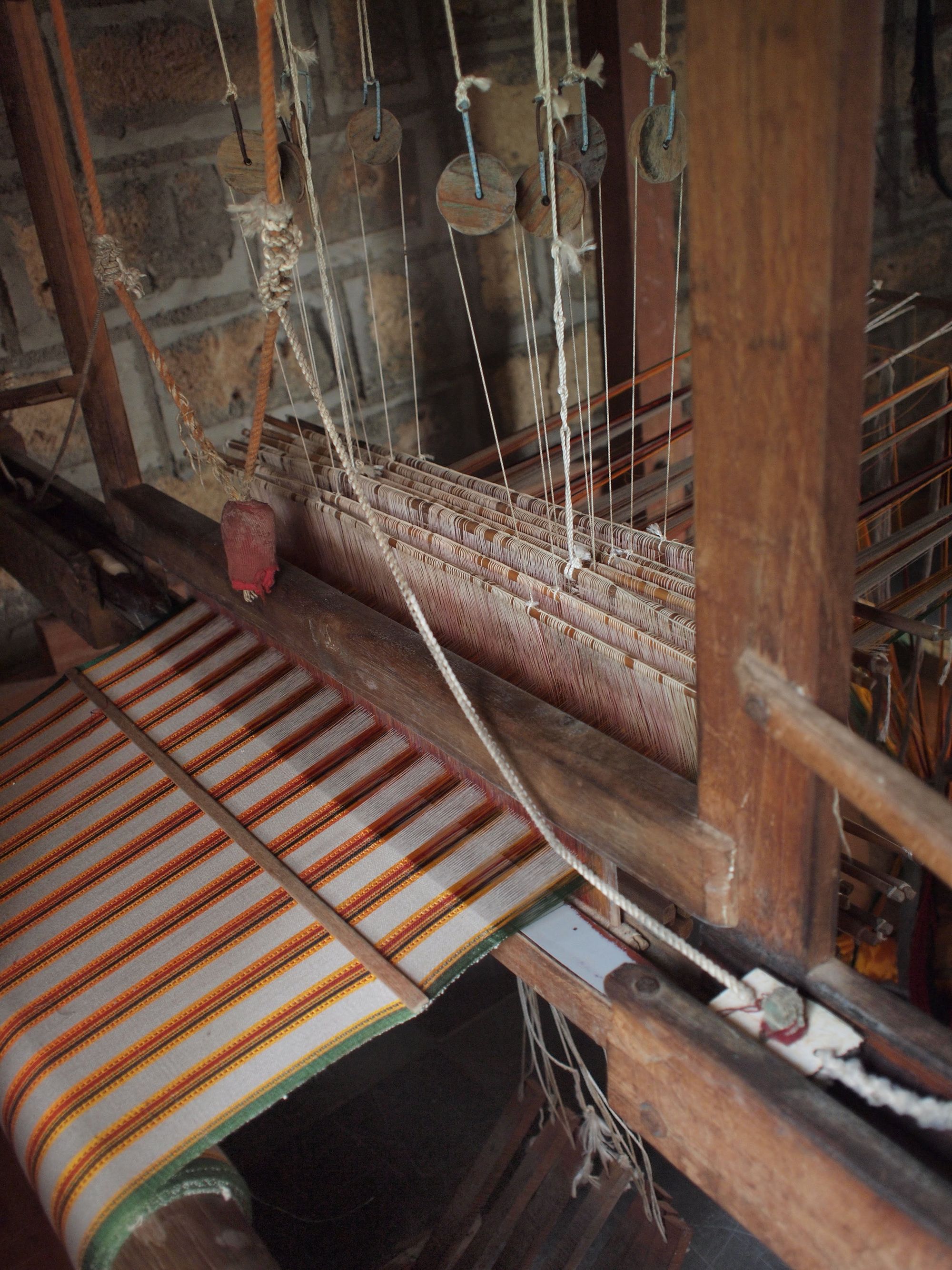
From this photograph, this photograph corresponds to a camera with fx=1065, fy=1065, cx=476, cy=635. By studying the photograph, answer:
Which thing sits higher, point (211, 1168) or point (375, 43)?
point (375, 43)

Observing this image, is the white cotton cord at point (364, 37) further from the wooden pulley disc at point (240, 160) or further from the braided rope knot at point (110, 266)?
the braided rope knot at point (110, 266)

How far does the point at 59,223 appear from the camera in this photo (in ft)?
7.07

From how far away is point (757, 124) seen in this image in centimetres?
76

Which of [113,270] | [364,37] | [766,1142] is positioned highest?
[364,37]

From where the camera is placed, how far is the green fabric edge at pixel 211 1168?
1.16m

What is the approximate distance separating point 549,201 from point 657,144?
0.39 m

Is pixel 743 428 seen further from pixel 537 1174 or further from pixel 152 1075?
pixel 537 1174

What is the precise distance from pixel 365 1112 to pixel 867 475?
3522mm

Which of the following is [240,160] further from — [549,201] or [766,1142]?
[766,1142]

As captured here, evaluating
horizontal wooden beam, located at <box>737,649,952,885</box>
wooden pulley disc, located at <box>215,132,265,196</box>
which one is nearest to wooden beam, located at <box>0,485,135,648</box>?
wooden pulley disc, located at <box>215,132,265,196</box>

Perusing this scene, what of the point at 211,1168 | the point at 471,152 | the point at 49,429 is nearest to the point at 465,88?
the point at 471,152

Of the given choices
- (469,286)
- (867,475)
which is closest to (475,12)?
(469,286)

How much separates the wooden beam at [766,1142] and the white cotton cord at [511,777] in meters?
0.05

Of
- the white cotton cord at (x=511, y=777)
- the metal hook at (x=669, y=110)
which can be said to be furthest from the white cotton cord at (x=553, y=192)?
the metal hook at (x=669, y=110)
